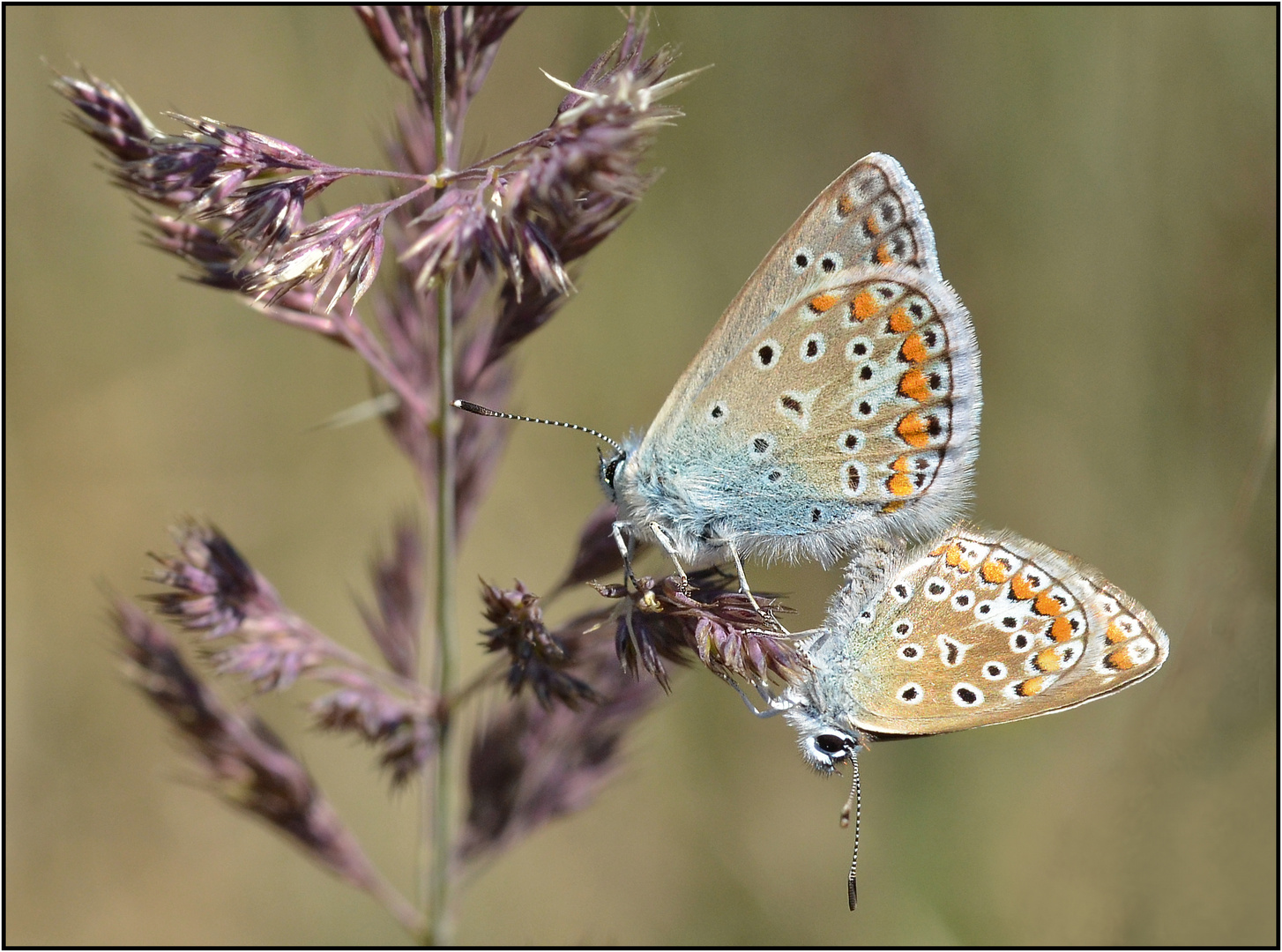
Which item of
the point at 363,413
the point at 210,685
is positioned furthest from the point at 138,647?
the point at 363,413

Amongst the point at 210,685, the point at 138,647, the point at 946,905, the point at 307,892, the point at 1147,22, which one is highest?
the point at 1147,22

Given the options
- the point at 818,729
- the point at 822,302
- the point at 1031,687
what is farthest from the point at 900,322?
the point at 818,729

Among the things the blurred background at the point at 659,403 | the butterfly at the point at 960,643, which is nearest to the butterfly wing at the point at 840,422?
the butterfly at the point at 960,643

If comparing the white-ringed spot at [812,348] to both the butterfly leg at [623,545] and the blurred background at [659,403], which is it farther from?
the blurred background at [659,403]

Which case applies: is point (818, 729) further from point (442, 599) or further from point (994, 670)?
point (442, 599)

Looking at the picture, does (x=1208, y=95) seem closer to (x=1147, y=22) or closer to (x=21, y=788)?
(x=1147, y=22)

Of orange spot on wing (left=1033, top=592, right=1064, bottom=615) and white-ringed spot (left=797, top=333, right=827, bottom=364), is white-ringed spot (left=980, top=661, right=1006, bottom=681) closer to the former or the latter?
orange spot on wing (left=1033, top=592, right=1064, bottom=615)
